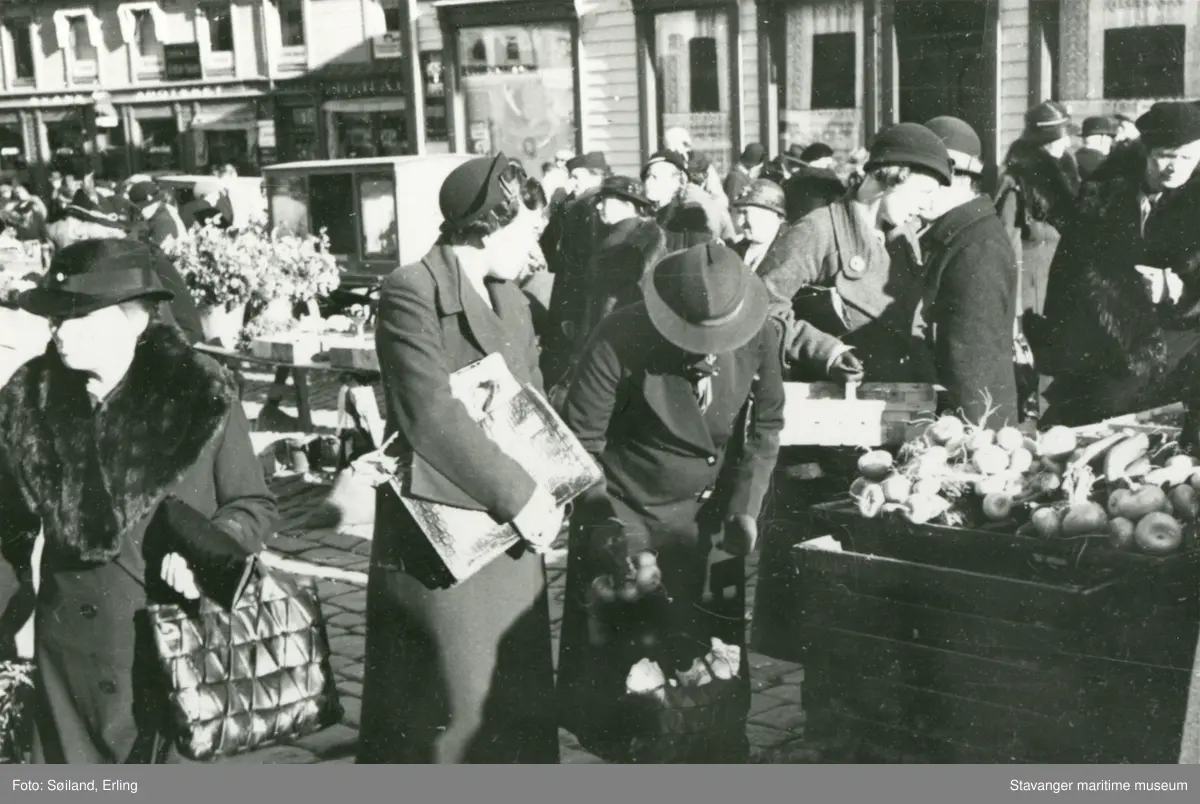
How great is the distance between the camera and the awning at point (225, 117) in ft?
59.6

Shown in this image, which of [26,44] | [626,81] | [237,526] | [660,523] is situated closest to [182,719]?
[237,526]

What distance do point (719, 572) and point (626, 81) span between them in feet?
46.5

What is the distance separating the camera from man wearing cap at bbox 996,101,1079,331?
26.7ft

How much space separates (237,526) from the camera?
3439mm

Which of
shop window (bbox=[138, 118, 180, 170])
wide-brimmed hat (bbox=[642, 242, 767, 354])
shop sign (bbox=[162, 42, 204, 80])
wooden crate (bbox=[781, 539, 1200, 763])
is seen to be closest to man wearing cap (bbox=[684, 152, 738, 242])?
wide-brimmed hat (bbox=[642, 242, 767, 354])

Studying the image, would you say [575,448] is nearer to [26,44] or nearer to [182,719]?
[182,719]

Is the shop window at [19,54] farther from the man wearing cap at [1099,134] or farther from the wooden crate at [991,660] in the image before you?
the wooden crate at [991,660]

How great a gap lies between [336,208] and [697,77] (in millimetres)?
5814

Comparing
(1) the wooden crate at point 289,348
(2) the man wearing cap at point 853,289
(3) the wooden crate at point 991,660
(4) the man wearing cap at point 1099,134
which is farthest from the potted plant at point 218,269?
(3) the wooden crate at point 991,660

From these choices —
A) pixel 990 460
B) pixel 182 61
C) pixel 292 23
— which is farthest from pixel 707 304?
pixel 292 23

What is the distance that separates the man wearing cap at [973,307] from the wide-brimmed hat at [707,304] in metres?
0.75

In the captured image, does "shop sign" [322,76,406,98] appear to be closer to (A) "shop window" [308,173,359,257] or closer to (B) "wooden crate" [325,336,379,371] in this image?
(A) "shop window" [308,173,359,257]

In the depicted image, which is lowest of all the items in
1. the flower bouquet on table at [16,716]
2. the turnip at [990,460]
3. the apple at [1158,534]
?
the flower bouquet on table at [16,716]

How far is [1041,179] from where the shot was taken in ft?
26.8
